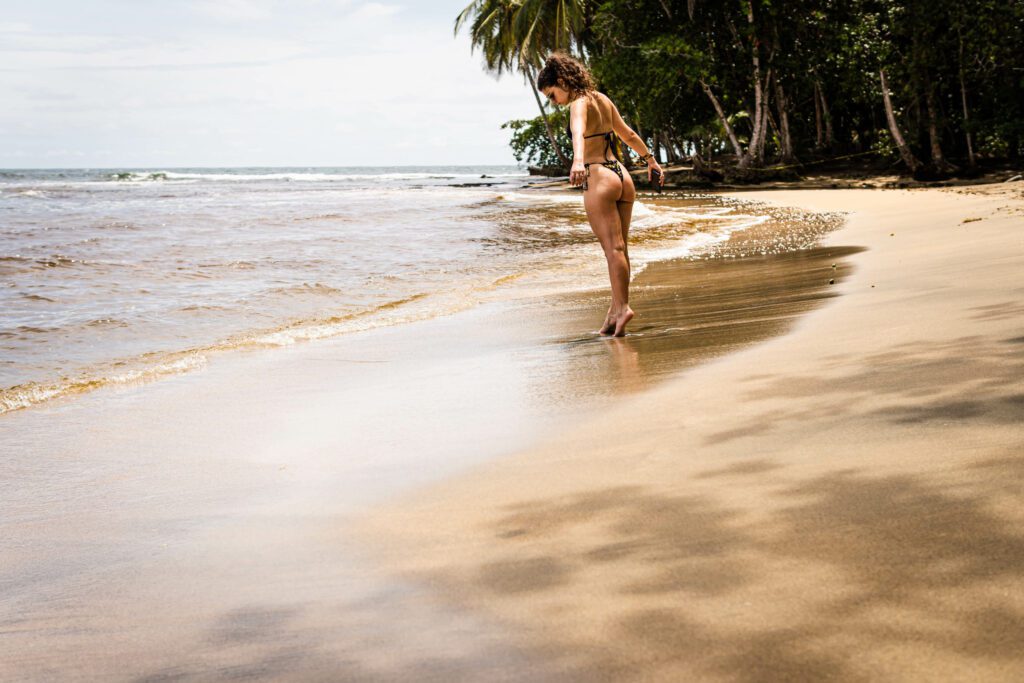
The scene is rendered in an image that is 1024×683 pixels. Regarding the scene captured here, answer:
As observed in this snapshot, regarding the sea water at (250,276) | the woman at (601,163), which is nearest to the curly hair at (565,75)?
the woman at (601,163)

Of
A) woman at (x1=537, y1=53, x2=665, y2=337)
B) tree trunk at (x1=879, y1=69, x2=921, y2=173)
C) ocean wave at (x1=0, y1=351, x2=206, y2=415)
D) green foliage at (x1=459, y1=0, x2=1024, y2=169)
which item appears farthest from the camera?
tree trunk at (x1=879, y1=69, x2=921, y2=173)

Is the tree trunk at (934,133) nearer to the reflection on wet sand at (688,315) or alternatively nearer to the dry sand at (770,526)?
the reflection on wet sand at (688,315)

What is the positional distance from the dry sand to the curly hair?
247 cm

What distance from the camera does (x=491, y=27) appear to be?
4159cm

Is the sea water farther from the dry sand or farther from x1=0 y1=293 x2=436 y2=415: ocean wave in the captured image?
the dry sand

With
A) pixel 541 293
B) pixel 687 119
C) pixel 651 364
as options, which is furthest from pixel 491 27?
pixel 651 364

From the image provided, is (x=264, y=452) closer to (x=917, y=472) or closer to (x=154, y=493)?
(x=154, y=493)

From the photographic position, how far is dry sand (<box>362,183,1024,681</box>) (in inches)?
54.2

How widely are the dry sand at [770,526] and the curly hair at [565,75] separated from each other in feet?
8.10

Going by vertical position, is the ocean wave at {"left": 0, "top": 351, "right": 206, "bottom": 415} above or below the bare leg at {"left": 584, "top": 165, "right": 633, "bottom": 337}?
below

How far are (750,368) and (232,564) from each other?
6.98 feet

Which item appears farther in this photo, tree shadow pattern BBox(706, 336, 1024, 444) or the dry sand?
tree shadow pattern BBox(706, 336, 1024, 444)

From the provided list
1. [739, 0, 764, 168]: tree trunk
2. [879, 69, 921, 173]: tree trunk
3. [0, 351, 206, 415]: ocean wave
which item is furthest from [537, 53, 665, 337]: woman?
[739, 0, 764, 168]: tree trunk

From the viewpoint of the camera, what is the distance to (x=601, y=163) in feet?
17.6
